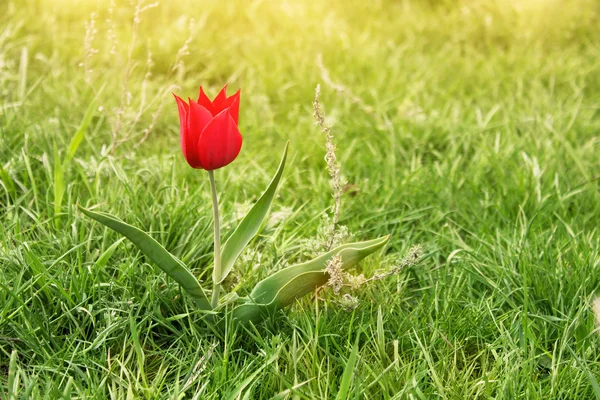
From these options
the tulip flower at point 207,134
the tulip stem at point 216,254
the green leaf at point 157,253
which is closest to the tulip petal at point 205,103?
the tulip flower at point 207,134

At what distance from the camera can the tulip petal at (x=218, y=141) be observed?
1.42 metres

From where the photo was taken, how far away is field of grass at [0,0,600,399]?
5.23 feet

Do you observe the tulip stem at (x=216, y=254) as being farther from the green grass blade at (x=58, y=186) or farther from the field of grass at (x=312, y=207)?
the green grass blade at (x=58, y=186)

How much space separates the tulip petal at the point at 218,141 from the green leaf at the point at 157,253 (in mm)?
202

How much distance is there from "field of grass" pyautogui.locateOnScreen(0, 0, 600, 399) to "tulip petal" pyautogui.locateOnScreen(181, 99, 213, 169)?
0.42 m

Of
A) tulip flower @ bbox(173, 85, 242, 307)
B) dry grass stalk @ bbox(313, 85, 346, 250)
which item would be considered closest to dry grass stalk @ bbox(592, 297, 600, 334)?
dry grass stalk @ bbox(313, 85, 346, 250)

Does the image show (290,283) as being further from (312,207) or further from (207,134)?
(312,207)

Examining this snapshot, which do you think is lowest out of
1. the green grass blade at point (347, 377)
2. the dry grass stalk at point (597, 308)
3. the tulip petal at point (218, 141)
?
the dry grass stalk at point (597, 308)

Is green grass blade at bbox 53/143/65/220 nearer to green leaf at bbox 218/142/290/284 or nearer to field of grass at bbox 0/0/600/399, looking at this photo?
field of grass at bbox 0/0/600/399

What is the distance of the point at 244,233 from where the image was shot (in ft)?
5.41

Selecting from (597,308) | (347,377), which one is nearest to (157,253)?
(347,377)

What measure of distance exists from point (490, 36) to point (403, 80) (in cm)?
98

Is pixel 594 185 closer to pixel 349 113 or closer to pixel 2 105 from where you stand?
pixel 349 113

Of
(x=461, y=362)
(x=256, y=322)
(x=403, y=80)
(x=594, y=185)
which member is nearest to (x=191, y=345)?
(x=256, y=322)
